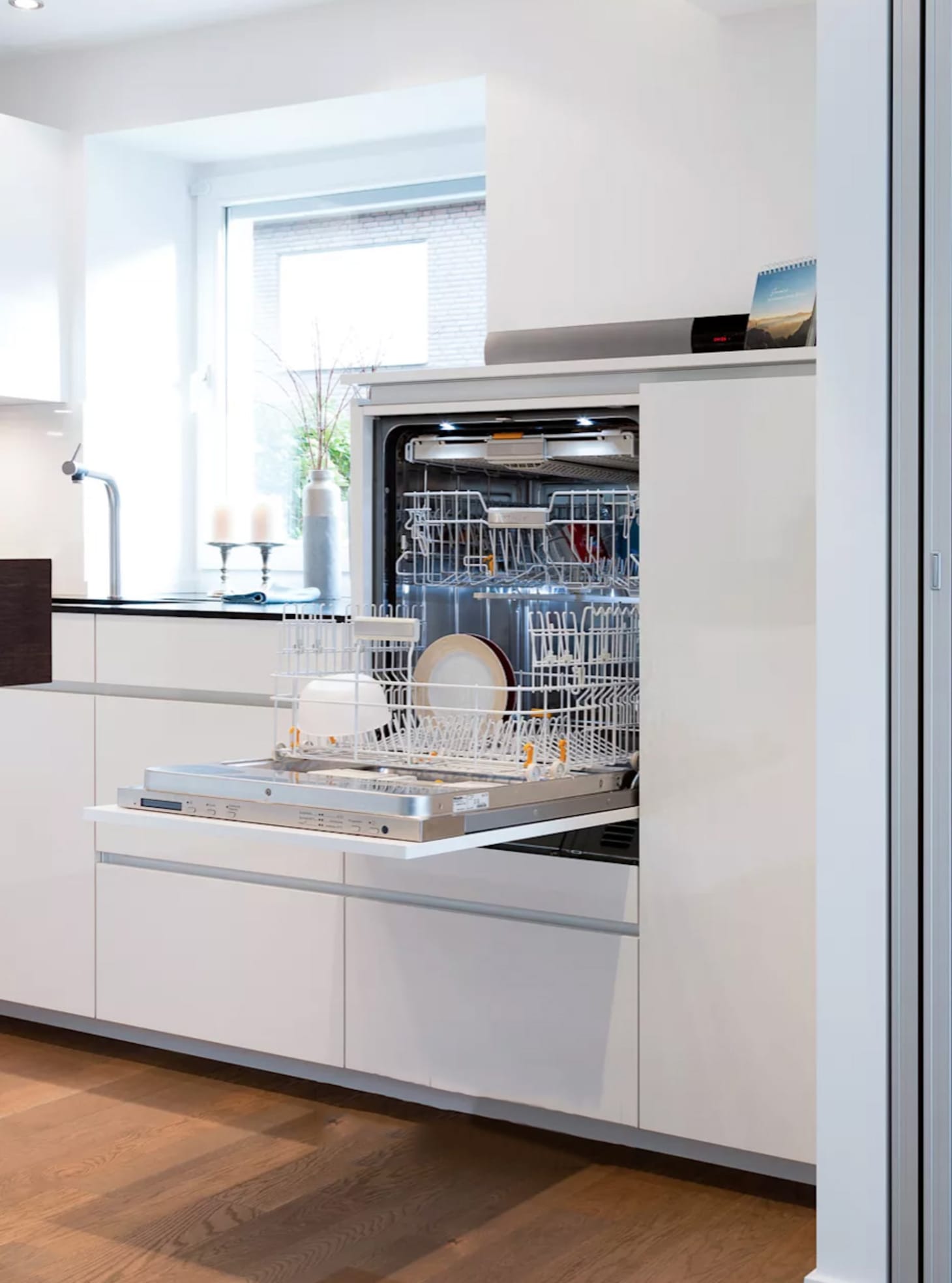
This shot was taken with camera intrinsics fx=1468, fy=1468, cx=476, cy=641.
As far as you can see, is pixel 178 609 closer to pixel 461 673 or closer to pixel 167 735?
pixel 167 735

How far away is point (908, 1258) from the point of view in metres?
1.90

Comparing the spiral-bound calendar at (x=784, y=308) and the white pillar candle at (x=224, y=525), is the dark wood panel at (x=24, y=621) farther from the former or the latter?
the white pillar candle at (x=224, y=525)

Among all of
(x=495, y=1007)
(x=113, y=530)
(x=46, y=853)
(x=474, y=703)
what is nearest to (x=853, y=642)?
(x=474, y=703)

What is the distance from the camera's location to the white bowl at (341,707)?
232cm

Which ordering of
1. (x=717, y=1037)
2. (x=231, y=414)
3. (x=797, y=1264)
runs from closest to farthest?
(x=797, y=1264) < (x=717, y=1037) < (x=231, y=414)

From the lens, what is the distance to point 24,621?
135cm

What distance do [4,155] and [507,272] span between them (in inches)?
54.0

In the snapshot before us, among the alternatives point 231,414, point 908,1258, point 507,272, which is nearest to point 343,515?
point 231,414

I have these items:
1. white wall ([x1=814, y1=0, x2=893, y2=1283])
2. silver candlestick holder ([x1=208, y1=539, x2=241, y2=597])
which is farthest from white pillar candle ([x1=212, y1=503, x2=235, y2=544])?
white wall ([x1=814, y1=0, x2=893, y2=1283])

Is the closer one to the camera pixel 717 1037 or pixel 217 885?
pixel 717 1037

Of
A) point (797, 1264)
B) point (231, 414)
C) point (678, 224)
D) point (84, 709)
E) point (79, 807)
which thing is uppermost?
Result: point (678, 224)

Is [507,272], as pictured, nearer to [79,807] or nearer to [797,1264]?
[79,807]

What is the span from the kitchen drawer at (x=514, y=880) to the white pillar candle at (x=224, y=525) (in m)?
1.21

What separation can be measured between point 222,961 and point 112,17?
2224 millimetres
